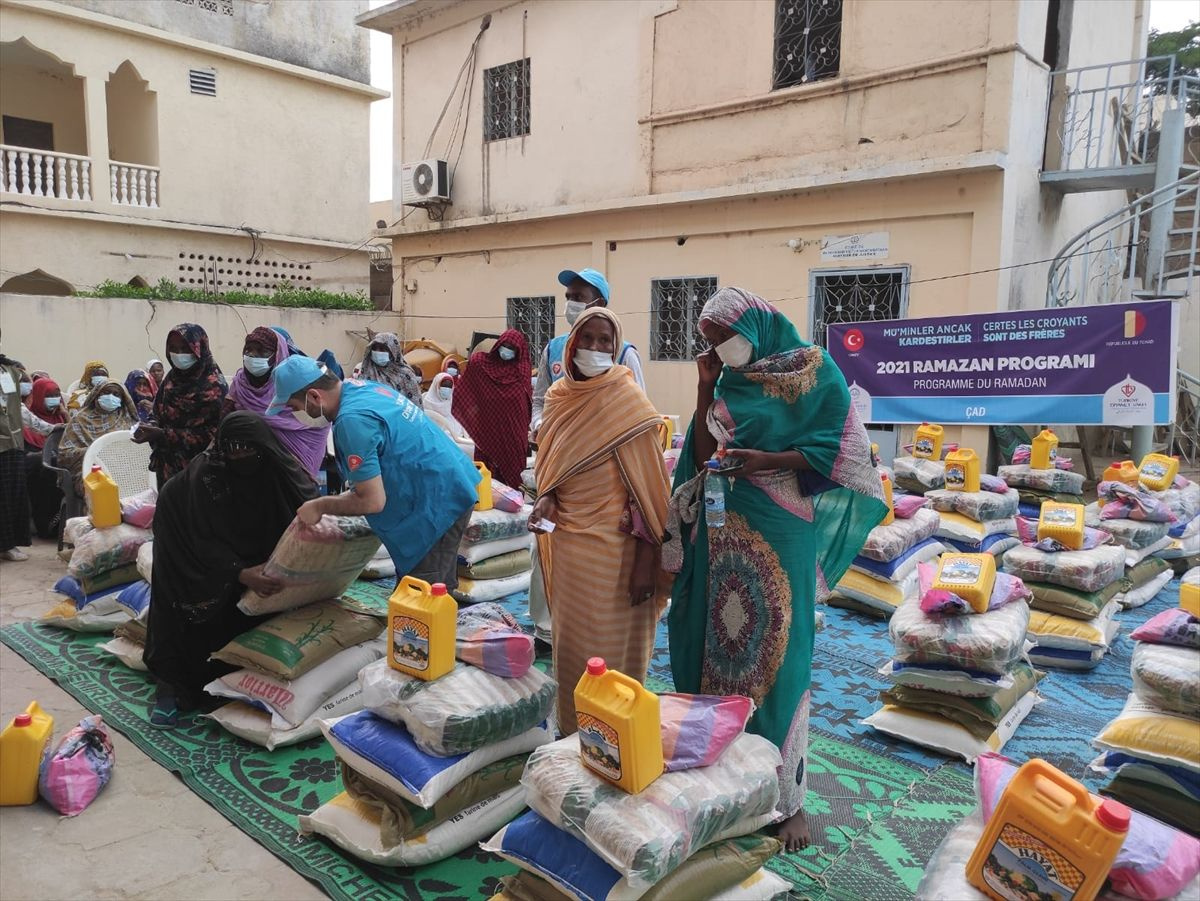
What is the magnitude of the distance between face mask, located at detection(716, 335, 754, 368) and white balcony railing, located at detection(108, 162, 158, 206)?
48.8ft

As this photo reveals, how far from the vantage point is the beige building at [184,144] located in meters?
13.4

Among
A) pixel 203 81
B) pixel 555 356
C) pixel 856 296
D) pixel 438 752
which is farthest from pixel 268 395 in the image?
pixel 203 81

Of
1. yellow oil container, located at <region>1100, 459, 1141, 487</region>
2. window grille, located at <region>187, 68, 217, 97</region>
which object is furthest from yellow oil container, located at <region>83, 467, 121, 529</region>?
window grille, located at <region>187, 68, 217, 97</region>

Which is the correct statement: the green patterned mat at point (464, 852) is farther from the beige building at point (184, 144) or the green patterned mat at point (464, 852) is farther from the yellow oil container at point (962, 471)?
the beige building at point (184, 144)

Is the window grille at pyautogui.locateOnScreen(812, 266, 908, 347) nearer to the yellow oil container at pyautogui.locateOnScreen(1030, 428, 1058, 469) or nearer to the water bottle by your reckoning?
the yellow oil container at pyautogui.locateOnScreen(1030, 428, 1058, 469)

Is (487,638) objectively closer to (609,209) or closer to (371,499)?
(371,499)

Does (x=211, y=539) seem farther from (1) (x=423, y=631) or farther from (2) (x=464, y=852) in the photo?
(2) (x=464, y=852)

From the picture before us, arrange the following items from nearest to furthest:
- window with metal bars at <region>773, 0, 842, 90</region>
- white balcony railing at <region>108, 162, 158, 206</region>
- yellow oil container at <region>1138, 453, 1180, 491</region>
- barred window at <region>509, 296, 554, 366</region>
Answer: yellow oil container at <region>1138, 453, 1180, 491</region> < window with metal bars at <region>773, 0, 842, 90</region> < barred window at <region>509, 296, 554, 366</region> < white balcony railing at <region>108, 162, 158, 206</region>

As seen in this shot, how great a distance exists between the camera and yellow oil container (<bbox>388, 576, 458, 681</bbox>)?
2426 millimetres

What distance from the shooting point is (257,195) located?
15539mm

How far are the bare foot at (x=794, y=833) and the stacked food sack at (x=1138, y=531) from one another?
3479 millimetres

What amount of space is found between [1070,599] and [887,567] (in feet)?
3.18

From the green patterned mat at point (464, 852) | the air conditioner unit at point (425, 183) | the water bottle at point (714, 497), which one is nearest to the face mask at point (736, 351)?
the water bottle at point (714, 497)

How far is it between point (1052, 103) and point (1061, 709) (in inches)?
280
